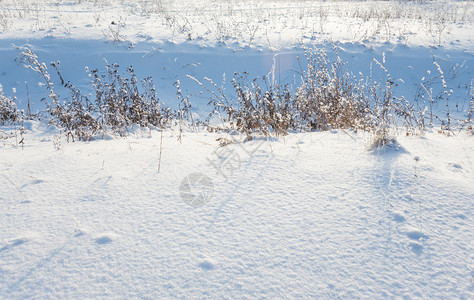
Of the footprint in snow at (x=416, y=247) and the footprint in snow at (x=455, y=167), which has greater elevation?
the footprint in snow at (x=455, y=167)

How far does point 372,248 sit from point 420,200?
20.8 inches

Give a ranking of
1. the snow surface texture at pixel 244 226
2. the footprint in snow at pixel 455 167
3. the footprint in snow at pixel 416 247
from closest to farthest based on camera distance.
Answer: the snow surface texture at pixel 244 226
the footprint in snow at pixel 416 247
the footprint in snow at pixel 455 167

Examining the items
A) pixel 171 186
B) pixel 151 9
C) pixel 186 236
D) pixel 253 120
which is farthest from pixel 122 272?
pixel 151 9

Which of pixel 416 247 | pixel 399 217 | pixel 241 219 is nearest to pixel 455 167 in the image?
pixel 399 217

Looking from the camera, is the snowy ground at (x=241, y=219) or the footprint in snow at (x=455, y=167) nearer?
the snowy ground at (x=241, y=219)

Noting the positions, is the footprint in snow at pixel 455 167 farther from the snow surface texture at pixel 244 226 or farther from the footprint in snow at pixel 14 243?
the footprint in snow at pixel 14 243

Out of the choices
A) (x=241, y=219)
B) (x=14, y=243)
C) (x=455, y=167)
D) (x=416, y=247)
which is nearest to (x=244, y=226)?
(x=241, y=219)

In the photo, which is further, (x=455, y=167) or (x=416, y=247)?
(x=455, y=167)

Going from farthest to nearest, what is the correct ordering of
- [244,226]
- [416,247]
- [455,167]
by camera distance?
[455,167], [244,226], [416,247]

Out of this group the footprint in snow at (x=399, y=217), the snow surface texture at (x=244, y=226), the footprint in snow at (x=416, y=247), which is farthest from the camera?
the footprint in snow at (x=399, y=217)

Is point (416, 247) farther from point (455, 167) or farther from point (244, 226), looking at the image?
point (455, 167)

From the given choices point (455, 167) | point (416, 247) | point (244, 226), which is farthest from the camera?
point (455, 167)

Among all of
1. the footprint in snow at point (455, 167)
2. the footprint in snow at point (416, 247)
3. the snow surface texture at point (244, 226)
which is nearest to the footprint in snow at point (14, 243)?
the snow surface texture at point (244, 226)

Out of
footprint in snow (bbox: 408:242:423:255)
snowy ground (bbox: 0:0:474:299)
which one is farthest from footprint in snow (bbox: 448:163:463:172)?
footprint in snow (bbox: 408:242:423:255)
